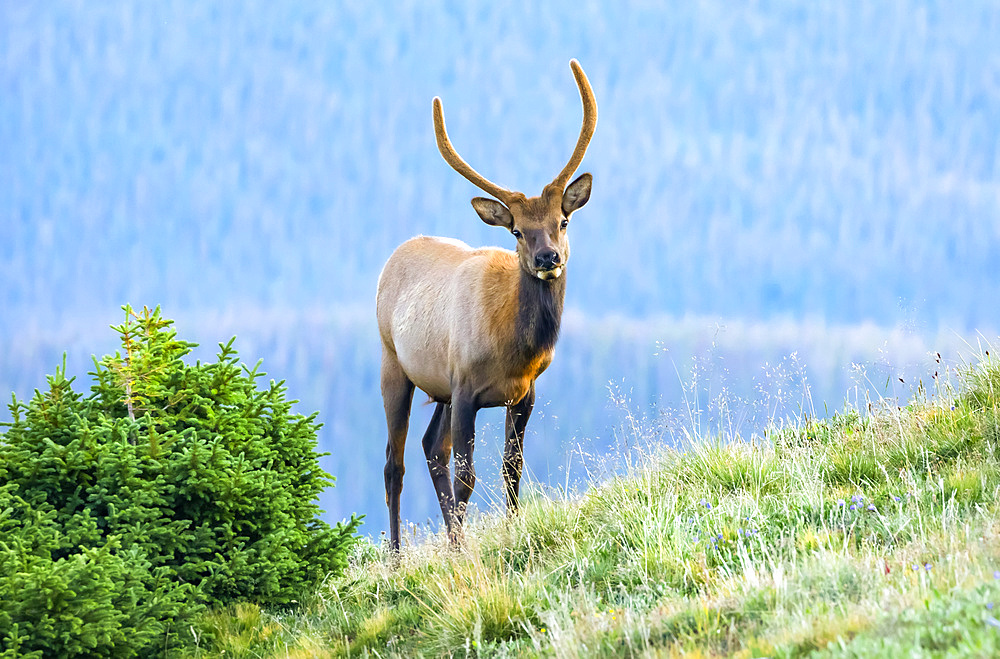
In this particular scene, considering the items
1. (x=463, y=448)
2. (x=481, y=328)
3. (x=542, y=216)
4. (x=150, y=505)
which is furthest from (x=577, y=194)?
(x=150, y=505)

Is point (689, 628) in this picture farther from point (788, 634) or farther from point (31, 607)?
point (31, 607)

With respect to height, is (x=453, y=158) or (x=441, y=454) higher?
(x=453, y=158)

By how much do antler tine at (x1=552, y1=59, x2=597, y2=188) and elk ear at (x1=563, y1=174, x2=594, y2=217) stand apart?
15cm

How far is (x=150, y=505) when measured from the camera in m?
5.63

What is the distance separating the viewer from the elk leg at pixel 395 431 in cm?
899

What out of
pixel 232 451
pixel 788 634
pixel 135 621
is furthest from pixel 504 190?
pixel 788 634

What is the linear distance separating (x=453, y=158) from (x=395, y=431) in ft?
9.03

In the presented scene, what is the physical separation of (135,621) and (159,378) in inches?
71.1

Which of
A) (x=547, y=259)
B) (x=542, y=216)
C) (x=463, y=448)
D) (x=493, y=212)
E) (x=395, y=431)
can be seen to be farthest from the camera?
(x=395, y=431)

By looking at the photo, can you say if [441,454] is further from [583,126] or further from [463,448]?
[583,126]

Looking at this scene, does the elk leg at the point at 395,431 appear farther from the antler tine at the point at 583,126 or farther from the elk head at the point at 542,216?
the antler tine at the point at 583,126

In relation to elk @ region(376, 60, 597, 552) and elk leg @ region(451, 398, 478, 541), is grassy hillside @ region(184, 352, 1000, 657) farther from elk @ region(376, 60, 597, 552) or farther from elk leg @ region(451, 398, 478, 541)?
elk @ region(376, 60, 597, 552)

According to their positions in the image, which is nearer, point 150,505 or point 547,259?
point 150,505

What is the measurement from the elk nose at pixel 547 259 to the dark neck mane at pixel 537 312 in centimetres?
36
